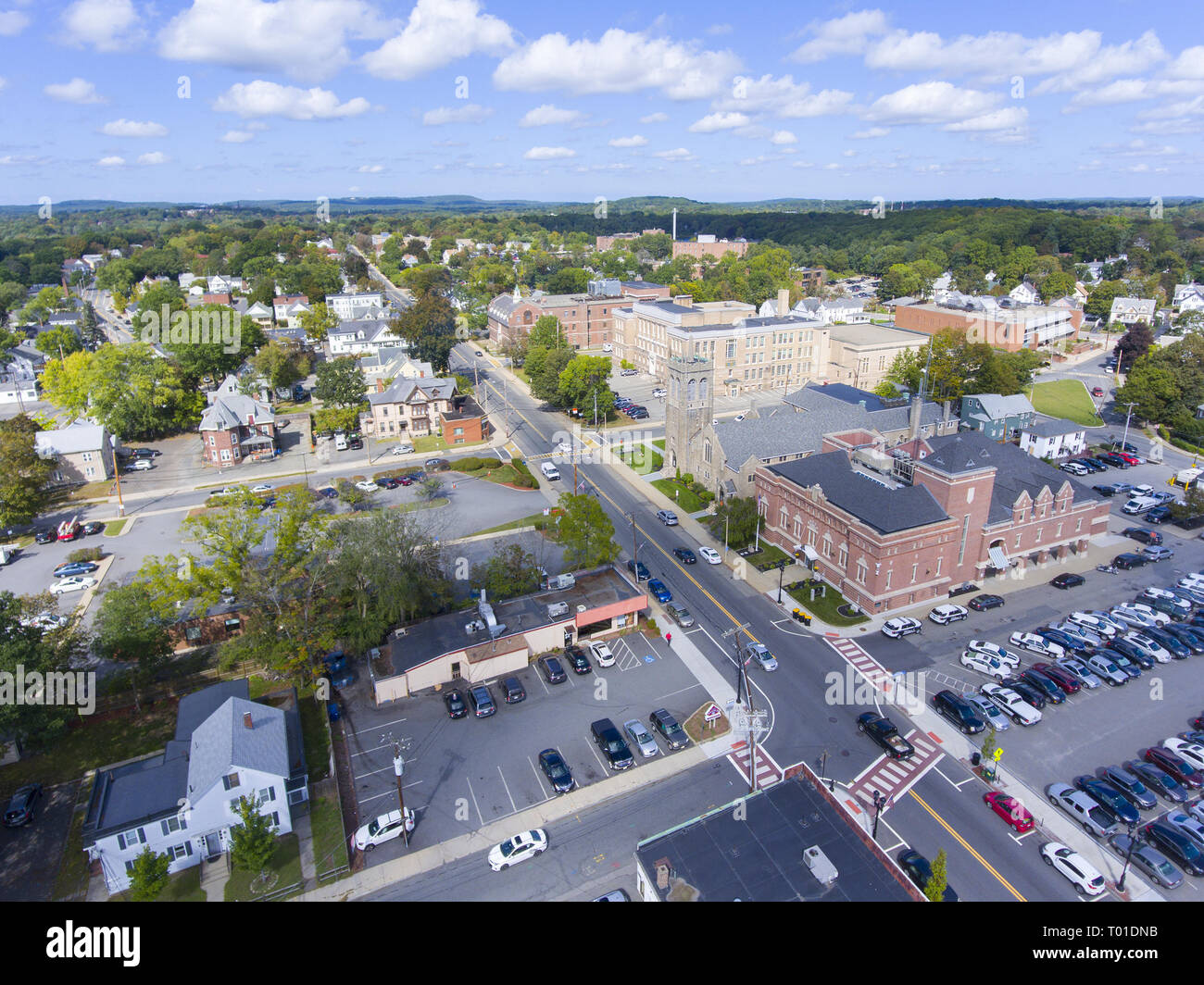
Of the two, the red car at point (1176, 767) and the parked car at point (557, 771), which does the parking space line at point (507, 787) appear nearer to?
the parked car at point (557, 771)

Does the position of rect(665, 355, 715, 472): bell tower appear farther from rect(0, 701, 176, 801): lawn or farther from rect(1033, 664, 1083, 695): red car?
rect(0, 701, 176, 801): lawn

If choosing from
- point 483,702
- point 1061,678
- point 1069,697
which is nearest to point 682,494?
point 483,702

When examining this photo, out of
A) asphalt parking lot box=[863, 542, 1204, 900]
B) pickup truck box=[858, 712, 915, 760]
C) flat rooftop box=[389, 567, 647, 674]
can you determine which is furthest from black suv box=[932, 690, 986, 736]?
flat rooftop box=[389, 567, 647, 674]
